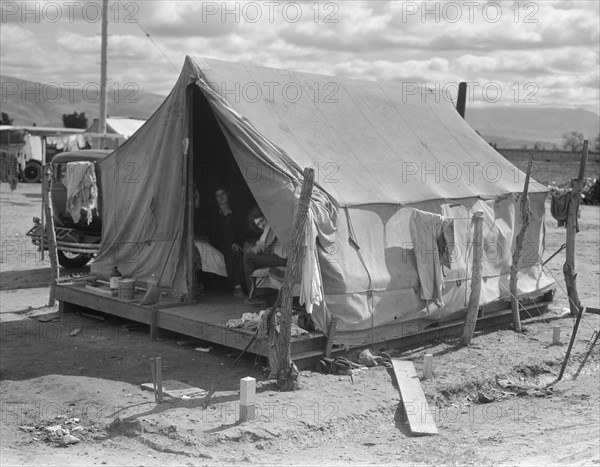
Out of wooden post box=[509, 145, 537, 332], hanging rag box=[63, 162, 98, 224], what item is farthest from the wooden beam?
wooden post box=[509, 145, 537, 332]

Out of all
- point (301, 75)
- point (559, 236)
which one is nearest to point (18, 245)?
point (301, 75)

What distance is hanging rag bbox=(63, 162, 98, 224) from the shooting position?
40.4 ft

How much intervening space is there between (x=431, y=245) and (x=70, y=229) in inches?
265

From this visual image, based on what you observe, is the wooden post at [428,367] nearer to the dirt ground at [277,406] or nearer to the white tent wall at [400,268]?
the dirt ground at [277,406]

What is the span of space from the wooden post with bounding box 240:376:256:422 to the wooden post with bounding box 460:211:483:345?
398 centimetres

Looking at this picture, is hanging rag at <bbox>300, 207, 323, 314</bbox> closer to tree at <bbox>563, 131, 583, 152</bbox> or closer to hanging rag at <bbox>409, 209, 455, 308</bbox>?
hanging rag at <bbox>409, 209, 455, 308</bbox>

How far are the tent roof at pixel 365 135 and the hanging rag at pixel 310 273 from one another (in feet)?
2.98

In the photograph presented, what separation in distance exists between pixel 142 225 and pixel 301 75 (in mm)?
2912

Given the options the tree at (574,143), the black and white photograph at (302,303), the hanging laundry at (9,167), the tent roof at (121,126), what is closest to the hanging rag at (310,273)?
the black and white photograph at (302,303)

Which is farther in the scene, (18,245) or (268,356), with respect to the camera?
(18,245)

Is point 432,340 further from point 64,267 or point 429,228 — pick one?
point 64,267

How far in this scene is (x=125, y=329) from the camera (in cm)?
1059

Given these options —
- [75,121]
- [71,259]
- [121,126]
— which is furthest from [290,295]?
[75,121]

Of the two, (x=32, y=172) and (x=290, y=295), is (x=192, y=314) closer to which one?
(x=290, y=295)
